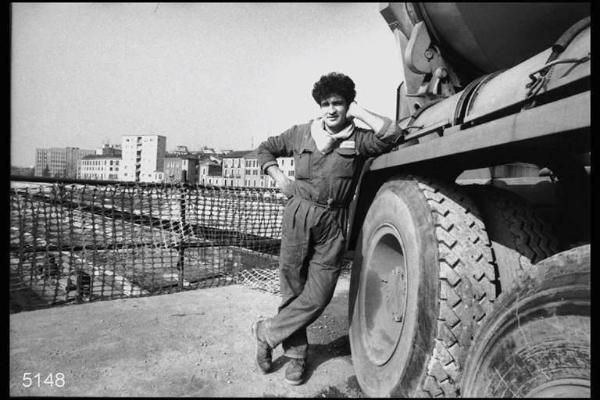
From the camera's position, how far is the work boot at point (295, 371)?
2.28 meters

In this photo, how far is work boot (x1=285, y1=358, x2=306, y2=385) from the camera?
2.28 meters

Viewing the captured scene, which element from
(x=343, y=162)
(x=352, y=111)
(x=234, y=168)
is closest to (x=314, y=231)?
(x=343, y=162)

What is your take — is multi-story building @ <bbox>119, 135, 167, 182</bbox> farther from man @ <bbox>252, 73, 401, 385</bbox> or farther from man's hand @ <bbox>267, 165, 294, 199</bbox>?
man @ <bbox>252, 73, 401, 385</bbox>

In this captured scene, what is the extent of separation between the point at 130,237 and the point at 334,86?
3166mm

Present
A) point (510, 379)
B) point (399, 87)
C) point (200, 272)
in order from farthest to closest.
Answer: point (200, 272), point (399, 87), point (510, 379)

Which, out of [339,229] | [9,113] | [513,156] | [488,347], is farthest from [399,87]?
[9,113]

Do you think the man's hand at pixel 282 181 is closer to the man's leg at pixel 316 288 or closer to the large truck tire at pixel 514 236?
the man's leg at pixel 316 288

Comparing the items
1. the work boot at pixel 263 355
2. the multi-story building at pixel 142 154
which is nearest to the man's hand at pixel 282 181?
the work boot at pixel 263 355

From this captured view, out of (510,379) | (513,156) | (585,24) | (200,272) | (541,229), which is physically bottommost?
(200,272)

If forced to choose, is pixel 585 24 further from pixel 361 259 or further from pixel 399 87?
pixel 399 87

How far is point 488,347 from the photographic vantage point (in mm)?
1231

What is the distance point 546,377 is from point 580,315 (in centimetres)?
24

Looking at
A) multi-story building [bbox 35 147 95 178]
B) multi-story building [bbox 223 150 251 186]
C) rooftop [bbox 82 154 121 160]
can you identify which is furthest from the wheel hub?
multi-story building [bbox 35 147 95 178]

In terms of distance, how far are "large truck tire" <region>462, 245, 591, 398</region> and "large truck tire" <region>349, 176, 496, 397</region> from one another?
211mm
